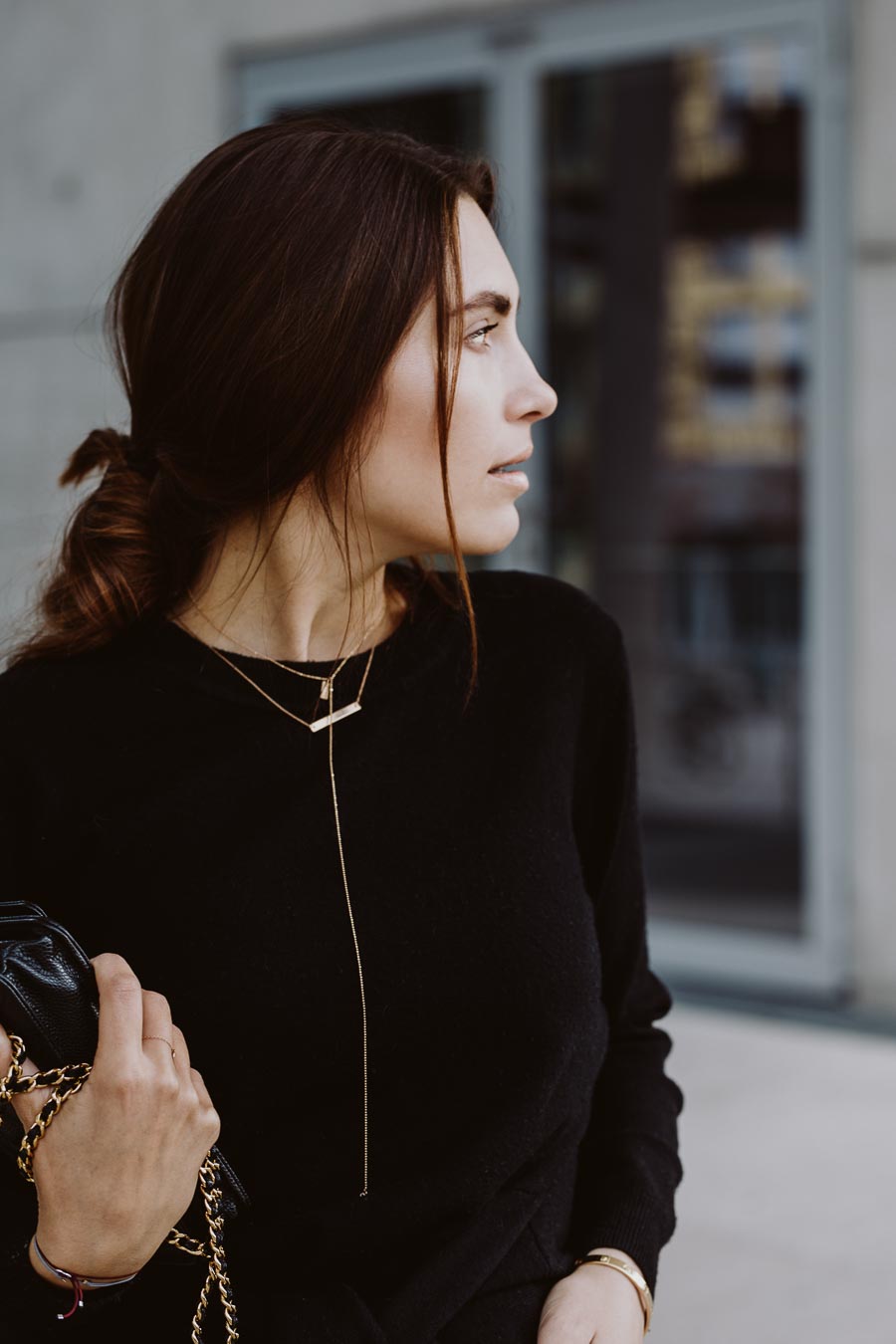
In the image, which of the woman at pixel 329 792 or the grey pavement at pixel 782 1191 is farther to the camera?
the grey pavement at pixel 782 1191

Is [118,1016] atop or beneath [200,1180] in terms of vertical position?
atop

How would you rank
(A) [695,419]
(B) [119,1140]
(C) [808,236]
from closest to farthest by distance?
(B) [119,1140] → (C) [808,236] → (A) [695,419]

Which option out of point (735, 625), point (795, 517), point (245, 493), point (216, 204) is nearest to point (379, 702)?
point (245, 493)

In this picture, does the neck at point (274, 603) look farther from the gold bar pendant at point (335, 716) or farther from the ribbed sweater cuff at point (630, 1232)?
the ribbed sweater cuff at point (630, 1232)

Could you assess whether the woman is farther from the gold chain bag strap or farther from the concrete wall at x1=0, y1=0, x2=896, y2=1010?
the concrete wall at x1=0, y1=0, x2=896, y2=1010

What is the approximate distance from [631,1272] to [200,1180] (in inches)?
16.0

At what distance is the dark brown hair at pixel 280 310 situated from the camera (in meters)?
1.15

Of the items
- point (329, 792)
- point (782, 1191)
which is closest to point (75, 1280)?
point (329, 792)

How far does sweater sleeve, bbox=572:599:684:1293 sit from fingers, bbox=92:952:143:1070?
20.5 inches

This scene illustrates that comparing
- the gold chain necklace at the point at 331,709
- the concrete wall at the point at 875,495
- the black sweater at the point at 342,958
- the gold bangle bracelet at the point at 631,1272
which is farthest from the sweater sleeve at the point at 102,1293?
the concrete wall at the point at 875,495

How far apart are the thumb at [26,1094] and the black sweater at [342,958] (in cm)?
12

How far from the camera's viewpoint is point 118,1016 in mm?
1002

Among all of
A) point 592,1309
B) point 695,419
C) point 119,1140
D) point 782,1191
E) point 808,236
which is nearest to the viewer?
point 119,1140

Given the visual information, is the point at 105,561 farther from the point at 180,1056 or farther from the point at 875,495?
the point at 875,495
